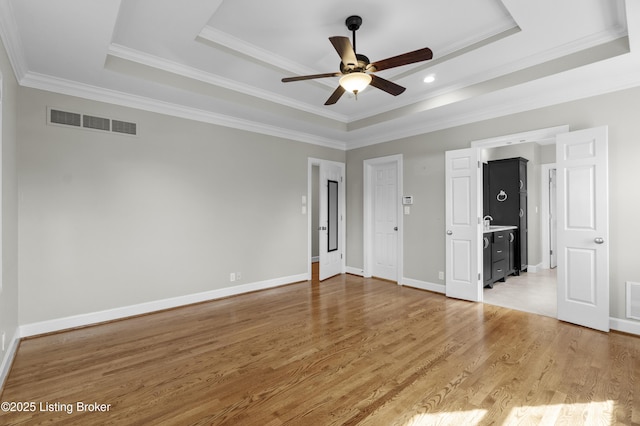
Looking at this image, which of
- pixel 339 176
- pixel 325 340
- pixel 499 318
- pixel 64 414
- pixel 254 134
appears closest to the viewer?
pixel 64 414

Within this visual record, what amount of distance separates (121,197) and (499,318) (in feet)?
Result: 16.0

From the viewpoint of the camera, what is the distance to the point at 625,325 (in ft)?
10.7

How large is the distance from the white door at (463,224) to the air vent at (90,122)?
442 cm

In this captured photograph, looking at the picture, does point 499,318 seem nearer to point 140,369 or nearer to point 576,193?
point 576,193

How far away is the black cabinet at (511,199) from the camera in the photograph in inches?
245

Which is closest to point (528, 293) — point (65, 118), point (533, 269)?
point (533, 269)

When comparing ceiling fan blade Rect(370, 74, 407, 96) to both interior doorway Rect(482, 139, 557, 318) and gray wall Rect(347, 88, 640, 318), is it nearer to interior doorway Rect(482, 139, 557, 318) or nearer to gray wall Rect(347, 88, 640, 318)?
gray wall Rect(347, 88, 640, 318)

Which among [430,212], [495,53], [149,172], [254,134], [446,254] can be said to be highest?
[495,53]

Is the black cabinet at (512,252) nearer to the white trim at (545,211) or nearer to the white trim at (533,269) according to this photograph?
the white trim at (533,269)

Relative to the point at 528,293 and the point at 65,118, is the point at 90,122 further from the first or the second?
the point at 528,293


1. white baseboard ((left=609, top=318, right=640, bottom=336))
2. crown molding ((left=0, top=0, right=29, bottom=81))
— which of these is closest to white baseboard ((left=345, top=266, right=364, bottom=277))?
white baseboard ((left=609, top=318, right=640, bottom=336))

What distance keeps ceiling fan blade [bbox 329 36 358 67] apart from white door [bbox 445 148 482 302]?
266cm

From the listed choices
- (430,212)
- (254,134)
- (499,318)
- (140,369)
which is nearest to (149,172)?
(254,134)

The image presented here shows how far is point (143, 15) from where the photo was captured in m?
2.69
